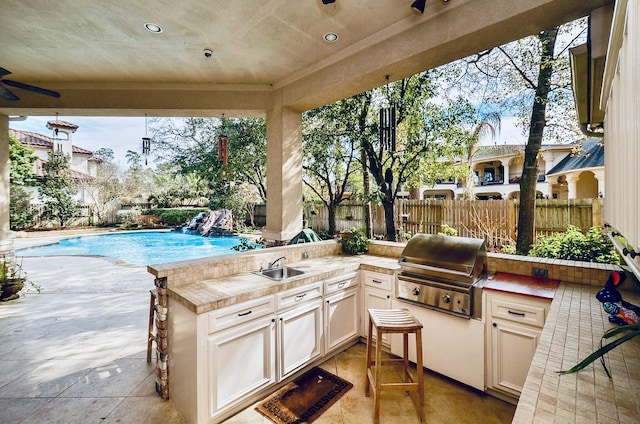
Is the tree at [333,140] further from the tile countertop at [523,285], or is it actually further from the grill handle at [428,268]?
the tile countertop at [523,285]

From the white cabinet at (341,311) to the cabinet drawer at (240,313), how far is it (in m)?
0.72

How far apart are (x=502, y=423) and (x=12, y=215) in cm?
1718

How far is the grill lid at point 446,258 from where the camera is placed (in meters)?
2.47

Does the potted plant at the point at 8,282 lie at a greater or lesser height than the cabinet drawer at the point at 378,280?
lesser

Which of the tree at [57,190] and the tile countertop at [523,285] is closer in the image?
the tile countertop at [523,285]

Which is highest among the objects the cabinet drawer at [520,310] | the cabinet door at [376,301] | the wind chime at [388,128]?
the wind chime at [388,128]

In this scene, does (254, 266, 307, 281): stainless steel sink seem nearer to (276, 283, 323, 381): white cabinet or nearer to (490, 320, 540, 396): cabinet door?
(276, 283, 323, 381): white cabinet

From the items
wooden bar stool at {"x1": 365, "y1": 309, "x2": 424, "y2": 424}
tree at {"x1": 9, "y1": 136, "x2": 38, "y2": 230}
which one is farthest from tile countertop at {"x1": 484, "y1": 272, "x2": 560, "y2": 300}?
tree at {"x1": 9, "y1": 136, "x2": 38, "y2": 230}

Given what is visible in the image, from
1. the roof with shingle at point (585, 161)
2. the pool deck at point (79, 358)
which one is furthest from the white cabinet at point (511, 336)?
the roof with shingle at point (585, 161)

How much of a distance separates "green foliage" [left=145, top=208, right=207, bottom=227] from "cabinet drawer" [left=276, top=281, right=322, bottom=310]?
566 inches

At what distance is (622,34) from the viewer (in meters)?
1.01

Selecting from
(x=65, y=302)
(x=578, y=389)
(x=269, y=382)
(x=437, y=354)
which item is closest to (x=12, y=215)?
(x=65, y=302)

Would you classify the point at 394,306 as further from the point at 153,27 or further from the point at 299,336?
the point at 153,27

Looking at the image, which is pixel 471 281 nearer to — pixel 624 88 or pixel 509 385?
pixel 509 385
